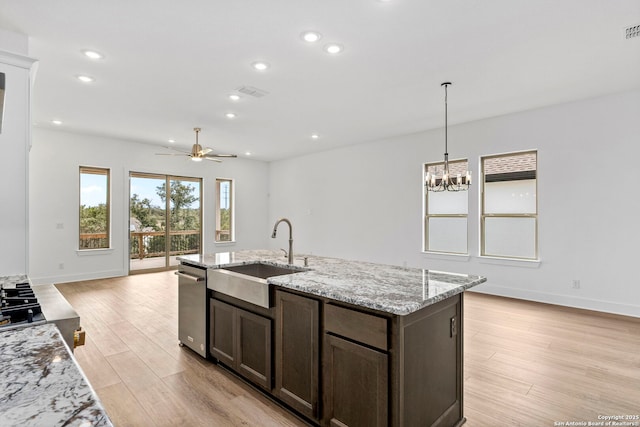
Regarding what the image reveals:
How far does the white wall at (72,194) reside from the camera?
6000 mm

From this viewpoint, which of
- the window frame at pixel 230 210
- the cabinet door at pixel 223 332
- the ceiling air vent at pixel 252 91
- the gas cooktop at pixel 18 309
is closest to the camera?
the gas cooktop at pixel 18 309

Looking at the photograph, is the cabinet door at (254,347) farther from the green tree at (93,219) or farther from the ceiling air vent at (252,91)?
the green tree at (93,219)

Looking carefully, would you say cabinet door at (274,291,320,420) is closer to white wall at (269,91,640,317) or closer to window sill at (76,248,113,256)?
white wall at (269,91,640,317)

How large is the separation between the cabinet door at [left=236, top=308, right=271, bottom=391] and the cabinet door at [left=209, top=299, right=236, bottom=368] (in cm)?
8

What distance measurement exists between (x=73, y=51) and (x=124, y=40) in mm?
635

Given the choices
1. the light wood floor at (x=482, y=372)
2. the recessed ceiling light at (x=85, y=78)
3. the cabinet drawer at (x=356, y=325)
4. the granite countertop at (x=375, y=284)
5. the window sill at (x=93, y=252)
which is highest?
the recessed ceiling light at (x=85, y=78)

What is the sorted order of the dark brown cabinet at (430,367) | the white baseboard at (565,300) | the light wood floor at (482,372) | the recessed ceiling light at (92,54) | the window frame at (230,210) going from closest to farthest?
the dark brown cabinet at (430,367) → the light wood floor at (482,372) → the recessed ceiling light at (92,54) → the white baseboard at (565,300) → the window frame at (230,210)

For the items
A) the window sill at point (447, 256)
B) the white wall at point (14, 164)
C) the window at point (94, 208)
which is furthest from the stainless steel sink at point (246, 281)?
the window at point (94, 208)

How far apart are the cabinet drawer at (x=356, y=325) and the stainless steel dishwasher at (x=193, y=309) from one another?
1485mm

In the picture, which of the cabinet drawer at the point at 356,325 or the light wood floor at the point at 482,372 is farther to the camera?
the light wood floor at the point at 482,372

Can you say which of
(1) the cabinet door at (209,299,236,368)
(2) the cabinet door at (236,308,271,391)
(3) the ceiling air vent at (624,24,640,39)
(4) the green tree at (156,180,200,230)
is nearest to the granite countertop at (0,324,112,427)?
(2) the cabinet door at (236,308,271,391)

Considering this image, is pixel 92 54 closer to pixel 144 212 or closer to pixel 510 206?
pixel 144 212

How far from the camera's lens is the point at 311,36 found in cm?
288

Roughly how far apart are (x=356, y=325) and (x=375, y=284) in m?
0.37
